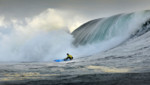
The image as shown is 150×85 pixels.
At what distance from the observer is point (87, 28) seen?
29750mm

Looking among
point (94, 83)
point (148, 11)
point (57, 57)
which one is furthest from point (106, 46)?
point (94, 83)

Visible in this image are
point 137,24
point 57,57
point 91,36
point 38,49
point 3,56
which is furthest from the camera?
point 3,56

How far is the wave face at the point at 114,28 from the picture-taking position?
23.2 metres

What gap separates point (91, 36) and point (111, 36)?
11.4 feet

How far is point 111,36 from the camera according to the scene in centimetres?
2462

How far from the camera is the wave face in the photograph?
76.3 ft

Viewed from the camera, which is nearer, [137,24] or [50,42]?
[137,24]

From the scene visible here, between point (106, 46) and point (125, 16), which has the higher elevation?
Answer: point (125, 16)

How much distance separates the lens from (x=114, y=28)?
25.1m

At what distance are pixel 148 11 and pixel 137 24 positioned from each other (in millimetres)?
2526

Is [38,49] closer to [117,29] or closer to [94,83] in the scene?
[117,29]

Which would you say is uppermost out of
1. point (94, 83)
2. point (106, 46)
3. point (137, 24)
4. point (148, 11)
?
point (148, 11)

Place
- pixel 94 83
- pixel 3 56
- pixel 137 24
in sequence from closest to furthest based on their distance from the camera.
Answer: pixel 94 83 → pixel 137 24 → pixel 3 56

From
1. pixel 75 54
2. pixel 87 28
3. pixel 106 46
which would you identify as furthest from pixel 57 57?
pixel 106 46
